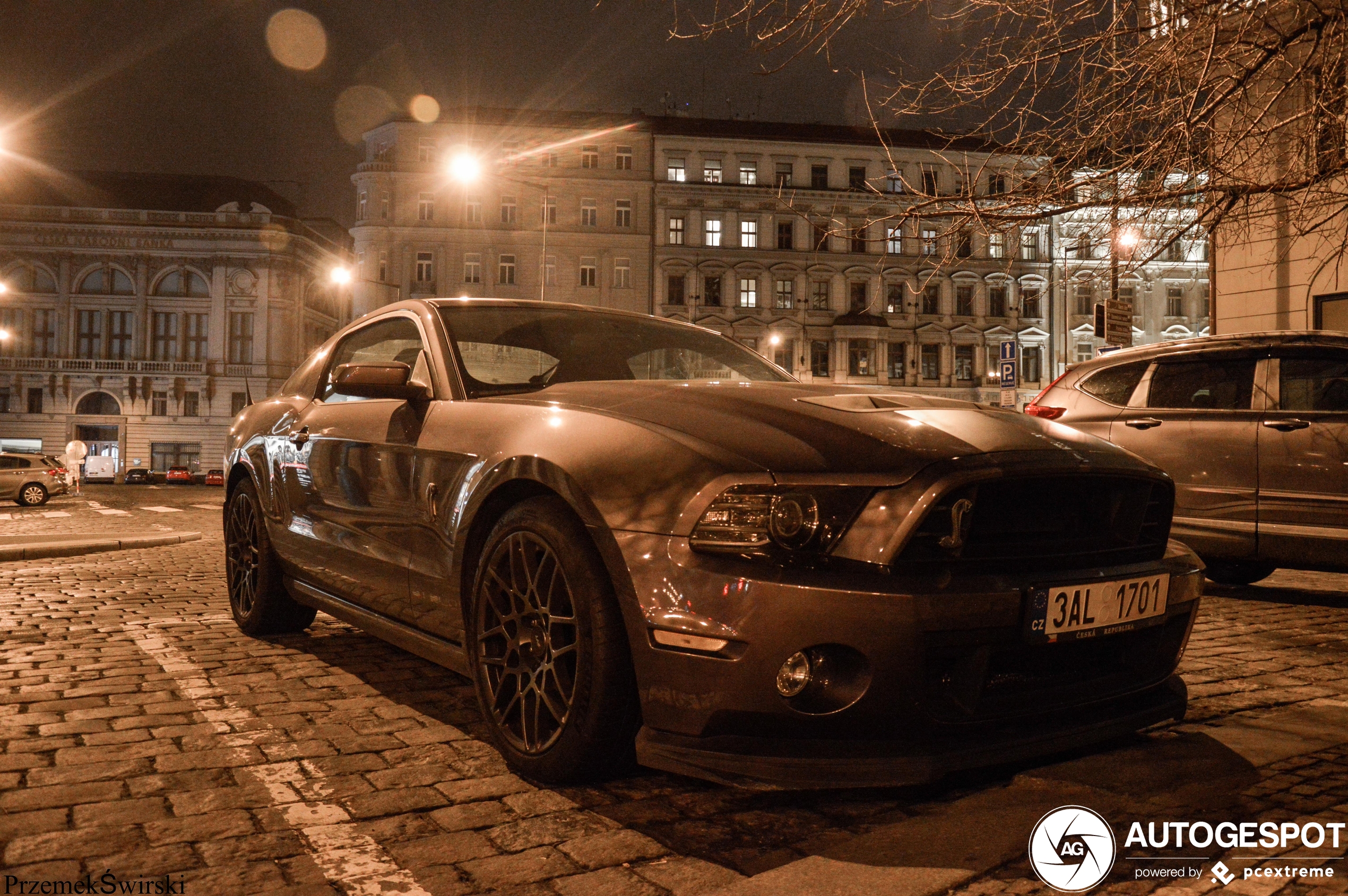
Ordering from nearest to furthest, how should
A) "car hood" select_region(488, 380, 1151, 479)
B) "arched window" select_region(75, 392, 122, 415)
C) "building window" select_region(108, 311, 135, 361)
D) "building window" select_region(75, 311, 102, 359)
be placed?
1. "car hood" select_region(488, 380, 1151, 479)
2. "arched window" select_region(75, 392, 122, 415)
3. "building window" select_region(75, 311, 102, 359)
4. "building window" select_region(108, 311, 135, 361)

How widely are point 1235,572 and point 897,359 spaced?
5329 cm

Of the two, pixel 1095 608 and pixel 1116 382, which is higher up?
pixel 1116 382

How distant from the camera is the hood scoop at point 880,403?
2887 mm

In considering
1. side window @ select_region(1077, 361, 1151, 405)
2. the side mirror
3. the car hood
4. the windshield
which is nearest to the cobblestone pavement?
the car hood

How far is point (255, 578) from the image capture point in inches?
200

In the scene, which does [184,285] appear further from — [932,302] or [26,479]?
[932,302]

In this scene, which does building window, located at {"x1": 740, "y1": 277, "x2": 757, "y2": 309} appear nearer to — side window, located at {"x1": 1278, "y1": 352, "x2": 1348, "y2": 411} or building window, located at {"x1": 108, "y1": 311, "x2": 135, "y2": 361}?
building window, located at {"x1": 108, "y1": 311, "x2": 135, "y2": 361}

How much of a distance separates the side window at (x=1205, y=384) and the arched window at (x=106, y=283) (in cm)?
6636

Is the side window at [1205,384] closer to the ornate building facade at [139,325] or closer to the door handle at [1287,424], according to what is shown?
the door handle at [1287,424]

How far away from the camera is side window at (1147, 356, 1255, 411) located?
6379mm

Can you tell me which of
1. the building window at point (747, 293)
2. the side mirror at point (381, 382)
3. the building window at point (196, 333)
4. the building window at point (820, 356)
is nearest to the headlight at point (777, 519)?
the side mirror at point (381, 382)

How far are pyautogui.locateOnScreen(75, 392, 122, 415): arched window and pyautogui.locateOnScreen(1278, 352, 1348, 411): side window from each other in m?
65.7

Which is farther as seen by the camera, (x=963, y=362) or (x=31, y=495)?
(x=963, y=362)

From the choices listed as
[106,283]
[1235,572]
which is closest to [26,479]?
[1235,572]
